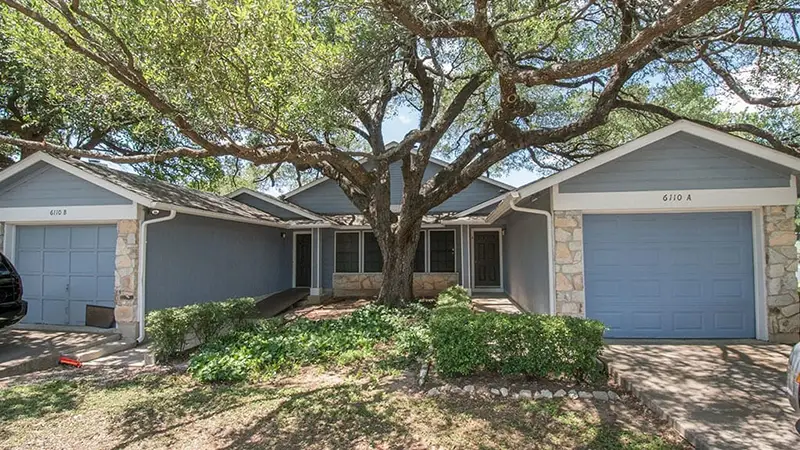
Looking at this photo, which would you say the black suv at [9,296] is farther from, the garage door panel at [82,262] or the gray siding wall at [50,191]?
the gray siding wall at [50,191]

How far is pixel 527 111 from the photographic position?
8055 millimetres

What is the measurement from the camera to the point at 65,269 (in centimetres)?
927

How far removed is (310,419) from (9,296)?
6611 mm

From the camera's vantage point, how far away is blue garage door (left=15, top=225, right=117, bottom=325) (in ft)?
29.5

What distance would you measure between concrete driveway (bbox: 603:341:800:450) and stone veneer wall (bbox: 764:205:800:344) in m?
0.41

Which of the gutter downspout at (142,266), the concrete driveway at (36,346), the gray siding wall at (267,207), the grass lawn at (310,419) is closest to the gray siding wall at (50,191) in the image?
the gutter downspout at (142,266)

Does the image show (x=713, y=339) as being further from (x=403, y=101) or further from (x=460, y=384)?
(x=403, y=101)

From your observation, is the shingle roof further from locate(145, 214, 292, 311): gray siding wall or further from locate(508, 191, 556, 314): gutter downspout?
locate(508, 191, 556, 314): gutter downspout

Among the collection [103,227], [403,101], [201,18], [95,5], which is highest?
[403,101]

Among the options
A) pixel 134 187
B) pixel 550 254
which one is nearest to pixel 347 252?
pixel 134 187

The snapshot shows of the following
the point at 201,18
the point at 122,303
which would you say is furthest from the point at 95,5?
the point at 122,303

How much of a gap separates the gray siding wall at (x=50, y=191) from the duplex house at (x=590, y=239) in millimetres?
30

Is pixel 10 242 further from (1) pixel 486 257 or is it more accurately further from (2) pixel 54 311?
(1) pixel 486 257

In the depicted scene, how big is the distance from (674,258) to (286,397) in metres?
6.98
